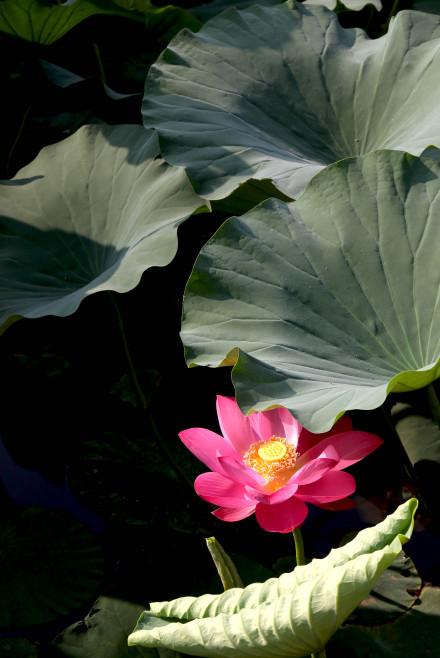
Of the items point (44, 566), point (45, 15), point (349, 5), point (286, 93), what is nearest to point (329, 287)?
point (286, 93)

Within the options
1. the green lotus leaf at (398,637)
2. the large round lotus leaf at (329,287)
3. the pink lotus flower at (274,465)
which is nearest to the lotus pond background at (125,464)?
the green lotus leaf at (398,637)

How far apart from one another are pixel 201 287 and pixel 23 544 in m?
0.63

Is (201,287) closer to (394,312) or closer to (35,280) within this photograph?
(394,312)

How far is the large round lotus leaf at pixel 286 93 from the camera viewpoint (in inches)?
55.7

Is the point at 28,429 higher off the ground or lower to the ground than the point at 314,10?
lower

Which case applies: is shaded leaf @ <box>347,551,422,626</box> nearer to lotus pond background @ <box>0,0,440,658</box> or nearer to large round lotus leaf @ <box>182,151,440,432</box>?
lotus pond background @ <box>0,0,440,658</box>

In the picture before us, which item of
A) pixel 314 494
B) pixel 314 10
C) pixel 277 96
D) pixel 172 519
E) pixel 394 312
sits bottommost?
pixel 172 519

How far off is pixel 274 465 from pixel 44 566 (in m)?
0.59

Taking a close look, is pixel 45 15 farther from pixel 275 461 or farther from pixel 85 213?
pixel 275 461

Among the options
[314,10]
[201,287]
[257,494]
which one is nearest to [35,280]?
[201,287]

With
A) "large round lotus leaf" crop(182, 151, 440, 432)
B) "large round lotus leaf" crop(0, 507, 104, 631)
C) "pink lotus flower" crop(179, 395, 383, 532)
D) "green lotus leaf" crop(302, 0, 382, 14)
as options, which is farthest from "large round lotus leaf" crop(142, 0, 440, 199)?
"large round lotus leaf" crop(0, 507, 104, 631)

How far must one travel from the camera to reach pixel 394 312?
3.54 ft

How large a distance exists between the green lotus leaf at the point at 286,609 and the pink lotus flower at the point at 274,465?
Result: 0.55ft

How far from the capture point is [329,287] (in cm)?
112
